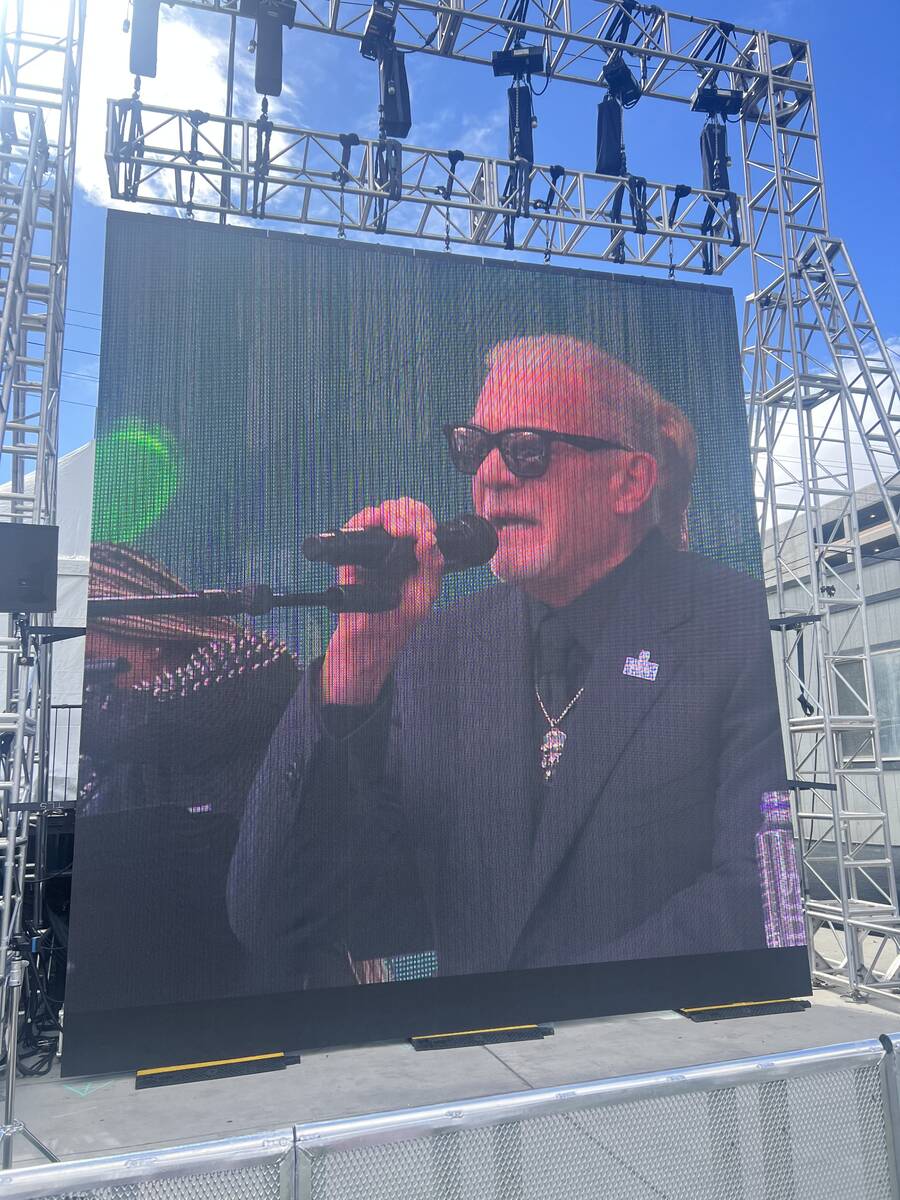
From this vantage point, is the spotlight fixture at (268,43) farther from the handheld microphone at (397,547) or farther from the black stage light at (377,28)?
the handheld microphone at (397,547)

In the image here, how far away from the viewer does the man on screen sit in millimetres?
6266

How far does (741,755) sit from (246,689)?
3.81m

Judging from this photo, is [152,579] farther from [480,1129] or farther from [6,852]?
[480,1129]

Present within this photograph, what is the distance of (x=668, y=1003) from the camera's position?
264 inches

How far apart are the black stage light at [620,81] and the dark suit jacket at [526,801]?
4058 millimetres

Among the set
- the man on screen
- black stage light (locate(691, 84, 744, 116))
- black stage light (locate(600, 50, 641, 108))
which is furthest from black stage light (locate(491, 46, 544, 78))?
the man on screen

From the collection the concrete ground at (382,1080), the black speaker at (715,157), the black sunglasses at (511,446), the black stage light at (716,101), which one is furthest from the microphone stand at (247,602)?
the black stage light at (716,101)

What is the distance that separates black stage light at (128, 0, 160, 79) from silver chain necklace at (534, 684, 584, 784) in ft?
17.7

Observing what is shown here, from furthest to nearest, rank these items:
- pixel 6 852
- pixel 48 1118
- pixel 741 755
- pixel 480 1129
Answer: pixel 741 755
pixel 6 852
pixel 48 1118
pixel 480 1129

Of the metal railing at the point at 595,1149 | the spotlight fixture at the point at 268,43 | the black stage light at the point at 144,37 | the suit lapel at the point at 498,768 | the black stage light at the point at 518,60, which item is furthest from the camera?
the black stage light at the point at 518,60

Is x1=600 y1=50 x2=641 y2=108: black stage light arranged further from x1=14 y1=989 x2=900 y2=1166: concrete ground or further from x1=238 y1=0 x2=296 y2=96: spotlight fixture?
x1=14 y1=989 x2=900 y2=1166: concrete ground

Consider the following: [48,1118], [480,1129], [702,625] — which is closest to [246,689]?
[48,1118]

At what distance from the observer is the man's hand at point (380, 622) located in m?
6.45

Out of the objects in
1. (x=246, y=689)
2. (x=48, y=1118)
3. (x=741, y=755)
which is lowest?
(x=48, y=1118)
